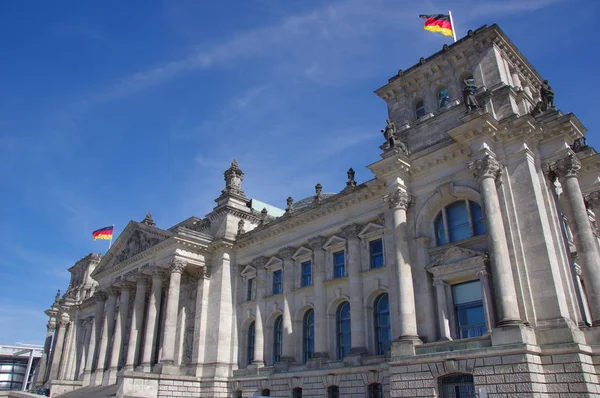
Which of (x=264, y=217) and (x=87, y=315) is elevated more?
(x=264, y=217)

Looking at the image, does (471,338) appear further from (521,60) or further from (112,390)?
(112,390)

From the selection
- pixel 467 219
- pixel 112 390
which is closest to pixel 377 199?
pixel 467 219

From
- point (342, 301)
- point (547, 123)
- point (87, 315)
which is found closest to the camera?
point (547, 123)

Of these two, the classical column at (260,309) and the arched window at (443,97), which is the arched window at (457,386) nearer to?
the arched window at (443,97)

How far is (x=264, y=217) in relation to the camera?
38.3 meters

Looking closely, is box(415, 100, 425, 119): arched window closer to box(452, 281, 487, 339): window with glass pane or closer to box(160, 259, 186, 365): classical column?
box(452, 281, 487, 339): window with glass pane

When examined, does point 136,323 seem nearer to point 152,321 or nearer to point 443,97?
point 152,321

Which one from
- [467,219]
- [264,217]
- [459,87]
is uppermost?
[459,87]

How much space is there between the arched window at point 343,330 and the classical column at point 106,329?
22.0 m

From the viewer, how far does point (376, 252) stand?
28.7 m

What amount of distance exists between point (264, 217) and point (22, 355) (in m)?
65.3

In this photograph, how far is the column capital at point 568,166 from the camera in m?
22.3

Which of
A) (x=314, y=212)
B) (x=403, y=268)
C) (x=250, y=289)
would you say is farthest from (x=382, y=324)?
(x=250, y=289)

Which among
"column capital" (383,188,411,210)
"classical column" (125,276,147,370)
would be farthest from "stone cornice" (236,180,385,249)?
"classical column" (125,276,147,370)
